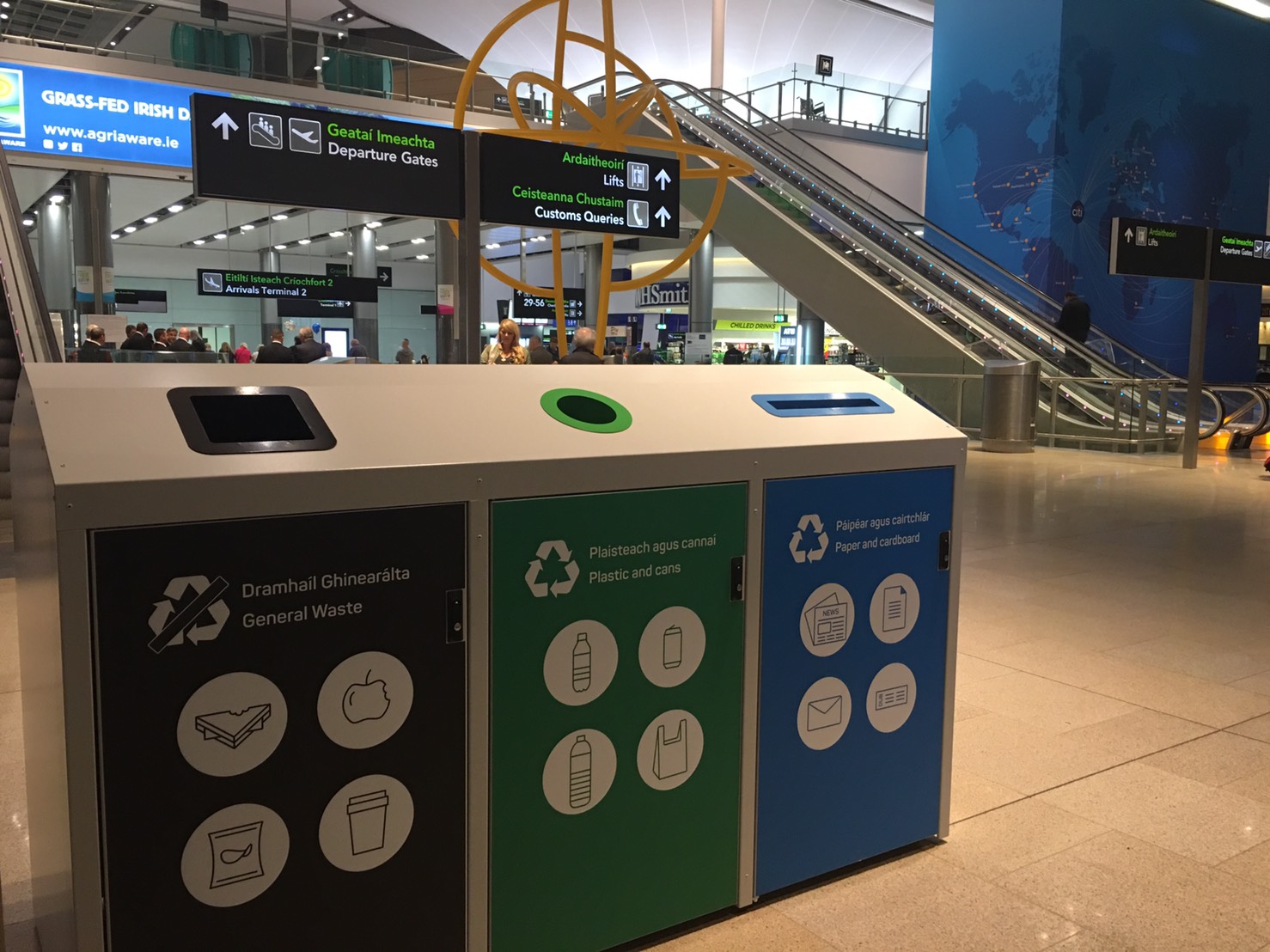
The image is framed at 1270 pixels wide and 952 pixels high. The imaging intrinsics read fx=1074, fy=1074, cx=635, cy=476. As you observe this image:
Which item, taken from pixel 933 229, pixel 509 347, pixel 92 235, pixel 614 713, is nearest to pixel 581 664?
pixel 614 713

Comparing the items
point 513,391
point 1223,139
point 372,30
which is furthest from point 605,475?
point 372,30

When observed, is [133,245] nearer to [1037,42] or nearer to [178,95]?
[178,95]

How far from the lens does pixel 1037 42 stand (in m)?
20.4

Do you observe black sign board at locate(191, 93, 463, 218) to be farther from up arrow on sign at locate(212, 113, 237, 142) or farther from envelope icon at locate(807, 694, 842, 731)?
envelope icon at locate(807, 694, 842, 731)

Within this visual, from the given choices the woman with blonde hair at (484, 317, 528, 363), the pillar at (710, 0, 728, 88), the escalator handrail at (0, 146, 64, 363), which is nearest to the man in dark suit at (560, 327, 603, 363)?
the woman with blonde hair at (484, 317, 528, 363)

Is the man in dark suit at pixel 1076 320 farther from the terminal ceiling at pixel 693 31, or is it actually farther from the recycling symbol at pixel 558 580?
the terminal ceiling at pixel 693 31

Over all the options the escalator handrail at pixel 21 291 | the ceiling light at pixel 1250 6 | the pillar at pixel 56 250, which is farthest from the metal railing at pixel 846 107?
the escalator handrail at pixel 21 291

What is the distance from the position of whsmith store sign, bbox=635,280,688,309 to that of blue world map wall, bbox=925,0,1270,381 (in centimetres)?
849

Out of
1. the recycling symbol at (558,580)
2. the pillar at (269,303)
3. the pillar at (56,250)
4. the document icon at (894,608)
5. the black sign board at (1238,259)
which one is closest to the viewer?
the recycling symbol at (558,580)

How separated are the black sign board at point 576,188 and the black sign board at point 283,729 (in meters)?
2.95

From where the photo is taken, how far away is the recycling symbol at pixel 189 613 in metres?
1.84

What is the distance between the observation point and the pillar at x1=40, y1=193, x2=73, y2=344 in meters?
20.4

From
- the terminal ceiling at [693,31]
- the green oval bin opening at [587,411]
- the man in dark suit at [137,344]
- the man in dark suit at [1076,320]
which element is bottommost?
the man in dark suit at [137,344]

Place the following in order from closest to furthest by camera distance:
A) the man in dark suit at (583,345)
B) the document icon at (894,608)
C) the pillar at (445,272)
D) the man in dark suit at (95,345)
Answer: the document icon at (894,608) < the man in dark suit at (583,345) < the man in dark suit at (95,345) < the pillar at (445,272)
